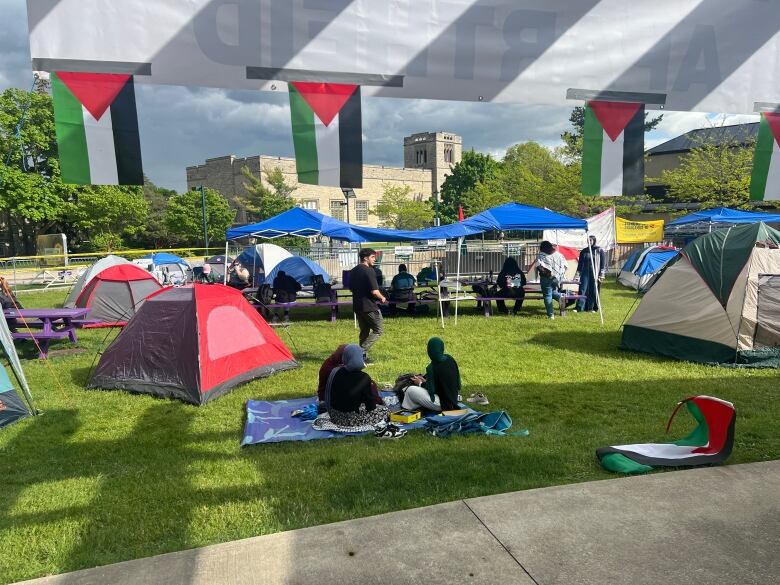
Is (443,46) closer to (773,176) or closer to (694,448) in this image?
(773,176)

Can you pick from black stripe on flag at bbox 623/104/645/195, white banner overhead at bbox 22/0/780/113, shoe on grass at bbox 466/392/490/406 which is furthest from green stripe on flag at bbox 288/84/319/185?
shoe on grass at bbox 466/392/490/406

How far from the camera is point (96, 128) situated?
2496mm

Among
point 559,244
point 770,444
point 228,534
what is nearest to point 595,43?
point 228,534

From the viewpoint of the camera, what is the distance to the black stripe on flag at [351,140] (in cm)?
272

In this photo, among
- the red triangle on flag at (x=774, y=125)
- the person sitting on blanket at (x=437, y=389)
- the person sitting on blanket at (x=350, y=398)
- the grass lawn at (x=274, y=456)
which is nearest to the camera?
the red triangle on flag at (x=774, y=125)

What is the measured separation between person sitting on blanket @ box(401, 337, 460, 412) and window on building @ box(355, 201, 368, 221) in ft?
227

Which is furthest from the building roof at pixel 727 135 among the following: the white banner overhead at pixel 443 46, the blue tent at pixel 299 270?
the white banner overhead at pixel 443 46

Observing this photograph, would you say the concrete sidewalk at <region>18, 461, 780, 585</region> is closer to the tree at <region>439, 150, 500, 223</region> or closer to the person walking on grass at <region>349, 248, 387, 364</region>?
the person walking on grass at <region>349, 248, 387, 364</region>

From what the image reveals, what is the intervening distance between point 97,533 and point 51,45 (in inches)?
122

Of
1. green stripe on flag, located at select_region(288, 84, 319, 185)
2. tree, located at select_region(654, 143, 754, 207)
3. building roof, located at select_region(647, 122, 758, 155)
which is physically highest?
building roof, located at select_region(647, 122, 758, 155)

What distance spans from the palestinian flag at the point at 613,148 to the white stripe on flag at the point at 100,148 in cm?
243

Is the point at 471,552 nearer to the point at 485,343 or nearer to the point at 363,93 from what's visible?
the point at 363,93

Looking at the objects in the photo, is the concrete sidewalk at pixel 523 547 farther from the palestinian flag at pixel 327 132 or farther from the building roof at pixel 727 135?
the building roof at pixel 727 135

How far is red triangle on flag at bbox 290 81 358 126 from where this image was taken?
265 cm
